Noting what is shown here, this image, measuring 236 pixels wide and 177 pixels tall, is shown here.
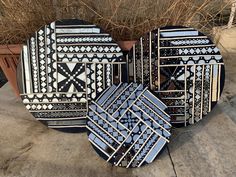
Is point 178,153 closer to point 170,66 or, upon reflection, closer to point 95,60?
point 170,66

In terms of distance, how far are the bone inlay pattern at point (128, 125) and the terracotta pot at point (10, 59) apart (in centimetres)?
47

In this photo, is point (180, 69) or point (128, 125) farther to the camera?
point (180, 69)

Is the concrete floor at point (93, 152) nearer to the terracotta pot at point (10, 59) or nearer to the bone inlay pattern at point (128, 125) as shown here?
the bone inlay pattern at point (128, 125)

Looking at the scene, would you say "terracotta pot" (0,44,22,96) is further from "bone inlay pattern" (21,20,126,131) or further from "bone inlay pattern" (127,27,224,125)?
"bone inlay pattern" (127,27,224,125)

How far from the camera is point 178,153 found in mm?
1679

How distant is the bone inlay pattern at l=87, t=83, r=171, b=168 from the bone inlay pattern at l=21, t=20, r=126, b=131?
0.09m

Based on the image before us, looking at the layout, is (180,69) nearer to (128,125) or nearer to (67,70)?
(128,125)

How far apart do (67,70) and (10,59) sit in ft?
1.10

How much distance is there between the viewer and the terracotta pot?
189 cm

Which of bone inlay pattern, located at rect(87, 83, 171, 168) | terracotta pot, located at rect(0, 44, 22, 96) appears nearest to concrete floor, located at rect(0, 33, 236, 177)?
bone inlay pattern, located at rect(87, 83, 171, 168)

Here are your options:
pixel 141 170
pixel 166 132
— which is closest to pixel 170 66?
pixel 166 132

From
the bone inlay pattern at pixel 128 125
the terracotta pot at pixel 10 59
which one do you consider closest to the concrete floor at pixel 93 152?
the bone inlay pattern at pixel 128 125

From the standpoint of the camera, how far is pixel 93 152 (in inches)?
66.9

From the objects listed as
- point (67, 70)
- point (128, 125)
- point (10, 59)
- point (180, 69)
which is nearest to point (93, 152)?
point (128, 125)
